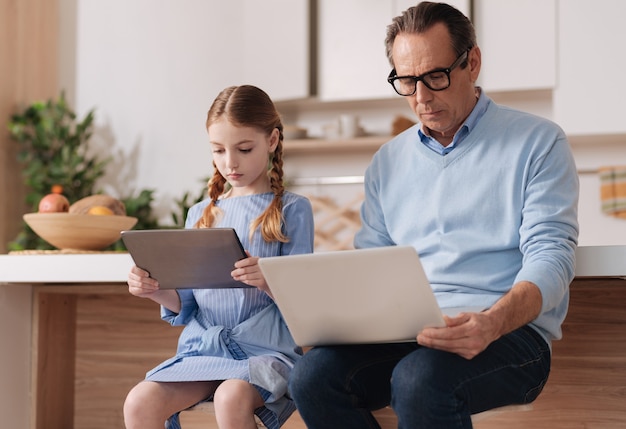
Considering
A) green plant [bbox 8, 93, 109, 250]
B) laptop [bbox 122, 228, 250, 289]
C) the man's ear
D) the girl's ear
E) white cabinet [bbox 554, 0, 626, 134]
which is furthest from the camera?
green plant [bbox 8, 93, 109, 250]

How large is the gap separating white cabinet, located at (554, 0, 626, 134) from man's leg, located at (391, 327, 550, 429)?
2.14m

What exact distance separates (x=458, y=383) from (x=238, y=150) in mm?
640

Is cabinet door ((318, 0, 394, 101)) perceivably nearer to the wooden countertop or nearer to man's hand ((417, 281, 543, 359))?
the wooden countertop

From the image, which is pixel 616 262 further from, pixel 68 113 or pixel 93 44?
pixel 93 44

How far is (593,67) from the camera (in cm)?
323

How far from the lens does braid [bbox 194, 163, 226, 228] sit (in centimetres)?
167

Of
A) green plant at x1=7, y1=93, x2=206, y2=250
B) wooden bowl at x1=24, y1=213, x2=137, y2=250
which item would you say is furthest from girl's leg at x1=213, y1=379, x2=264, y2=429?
green plant at x1=7, y1=93, x2=206, y2=250

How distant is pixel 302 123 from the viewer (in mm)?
3803

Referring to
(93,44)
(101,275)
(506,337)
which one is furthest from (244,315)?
(93,44)

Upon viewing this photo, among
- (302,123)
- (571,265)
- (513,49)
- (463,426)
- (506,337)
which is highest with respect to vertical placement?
(513,49)

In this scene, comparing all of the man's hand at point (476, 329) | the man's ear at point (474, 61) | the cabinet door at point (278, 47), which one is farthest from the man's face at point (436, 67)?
the cabinet door at point (278, 47)

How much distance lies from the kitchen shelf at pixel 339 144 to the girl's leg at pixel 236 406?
2.18 metres

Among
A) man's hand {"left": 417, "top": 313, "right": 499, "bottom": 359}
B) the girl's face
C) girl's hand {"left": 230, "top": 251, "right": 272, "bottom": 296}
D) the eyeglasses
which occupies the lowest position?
man's hand {"left": 417, "top": 313, "right": 499, "bottom": 359}

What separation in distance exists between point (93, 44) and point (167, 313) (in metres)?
2.71
